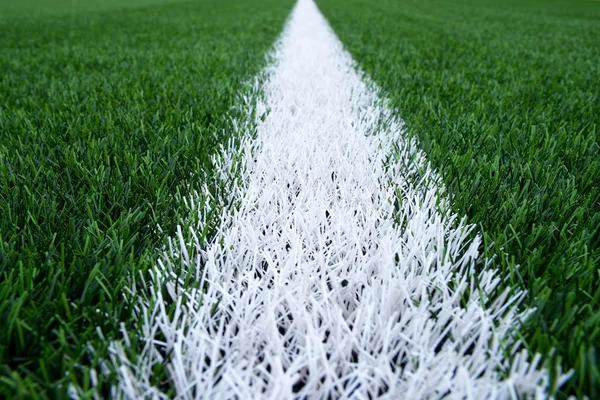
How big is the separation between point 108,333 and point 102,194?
0.50 m

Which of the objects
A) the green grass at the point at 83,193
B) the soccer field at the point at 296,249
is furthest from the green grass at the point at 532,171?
the green grass at the point at 83,193

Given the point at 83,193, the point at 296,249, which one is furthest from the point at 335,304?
the point at 83,193

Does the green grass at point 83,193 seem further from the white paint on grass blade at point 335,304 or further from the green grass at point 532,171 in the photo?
the green grass at point 532,171

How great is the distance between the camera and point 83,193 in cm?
110

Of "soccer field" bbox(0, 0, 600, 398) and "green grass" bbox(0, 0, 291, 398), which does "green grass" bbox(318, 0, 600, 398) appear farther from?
"green grass" bbox(0, 0, 291, 398)

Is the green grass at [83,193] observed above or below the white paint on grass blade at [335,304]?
above

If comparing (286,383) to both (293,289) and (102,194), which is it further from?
(102,194)

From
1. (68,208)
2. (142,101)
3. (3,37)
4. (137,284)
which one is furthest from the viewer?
(3,37)

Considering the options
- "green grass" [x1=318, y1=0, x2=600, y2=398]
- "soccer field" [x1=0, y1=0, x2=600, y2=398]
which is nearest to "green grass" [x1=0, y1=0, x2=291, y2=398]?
"soccer field" [x1=0, y1=0, x2=600, y2=398]

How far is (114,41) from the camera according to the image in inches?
197

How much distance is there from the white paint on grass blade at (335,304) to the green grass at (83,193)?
0.08 m

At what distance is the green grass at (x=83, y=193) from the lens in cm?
66

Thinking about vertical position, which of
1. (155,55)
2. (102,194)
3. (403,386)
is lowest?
(403,386)

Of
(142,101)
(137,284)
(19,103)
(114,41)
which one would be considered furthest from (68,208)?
(114,41)
